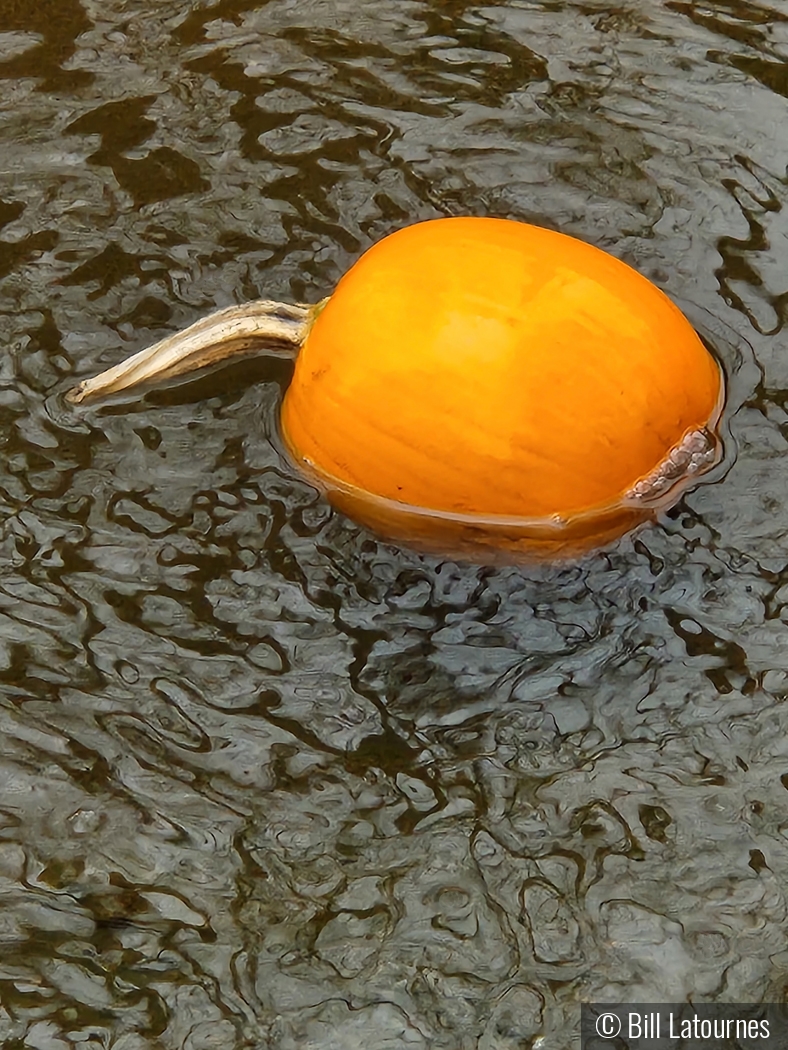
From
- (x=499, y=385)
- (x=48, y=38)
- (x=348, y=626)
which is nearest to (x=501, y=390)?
(x=499, y=385)

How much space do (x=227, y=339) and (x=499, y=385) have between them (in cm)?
82

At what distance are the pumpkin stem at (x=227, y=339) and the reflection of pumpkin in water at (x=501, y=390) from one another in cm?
16

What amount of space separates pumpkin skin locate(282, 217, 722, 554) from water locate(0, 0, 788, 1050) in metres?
0.31

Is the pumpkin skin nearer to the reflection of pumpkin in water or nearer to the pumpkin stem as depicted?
the reflection of pumpkin in water

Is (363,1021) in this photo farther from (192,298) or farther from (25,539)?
(192,298)

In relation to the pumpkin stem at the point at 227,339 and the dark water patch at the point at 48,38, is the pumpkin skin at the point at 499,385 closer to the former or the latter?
the pumpkin stem at the point at 227,339

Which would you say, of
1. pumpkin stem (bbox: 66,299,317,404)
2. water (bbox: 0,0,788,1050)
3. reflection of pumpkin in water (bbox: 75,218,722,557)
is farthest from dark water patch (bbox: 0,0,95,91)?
reflection of pumpkin in water (bbox: 75,218,722,557)

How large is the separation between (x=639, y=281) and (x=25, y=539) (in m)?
1.78

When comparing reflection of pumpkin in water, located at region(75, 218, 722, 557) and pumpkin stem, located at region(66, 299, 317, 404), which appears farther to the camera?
pumpkin stem, located at region(66, 299, 317, 404)

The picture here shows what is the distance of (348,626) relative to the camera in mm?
3246

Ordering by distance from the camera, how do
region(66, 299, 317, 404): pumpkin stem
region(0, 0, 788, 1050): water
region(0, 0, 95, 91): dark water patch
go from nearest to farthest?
region(0, 0, 788, 1050): water
region(66, 299, 317, 404): pumpkin stem
region(0, 0, 95, 91): dark water patch

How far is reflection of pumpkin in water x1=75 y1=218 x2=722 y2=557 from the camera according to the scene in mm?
2840

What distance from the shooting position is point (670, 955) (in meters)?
2.70

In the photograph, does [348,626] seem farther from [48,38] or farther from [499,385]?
[48,38]
